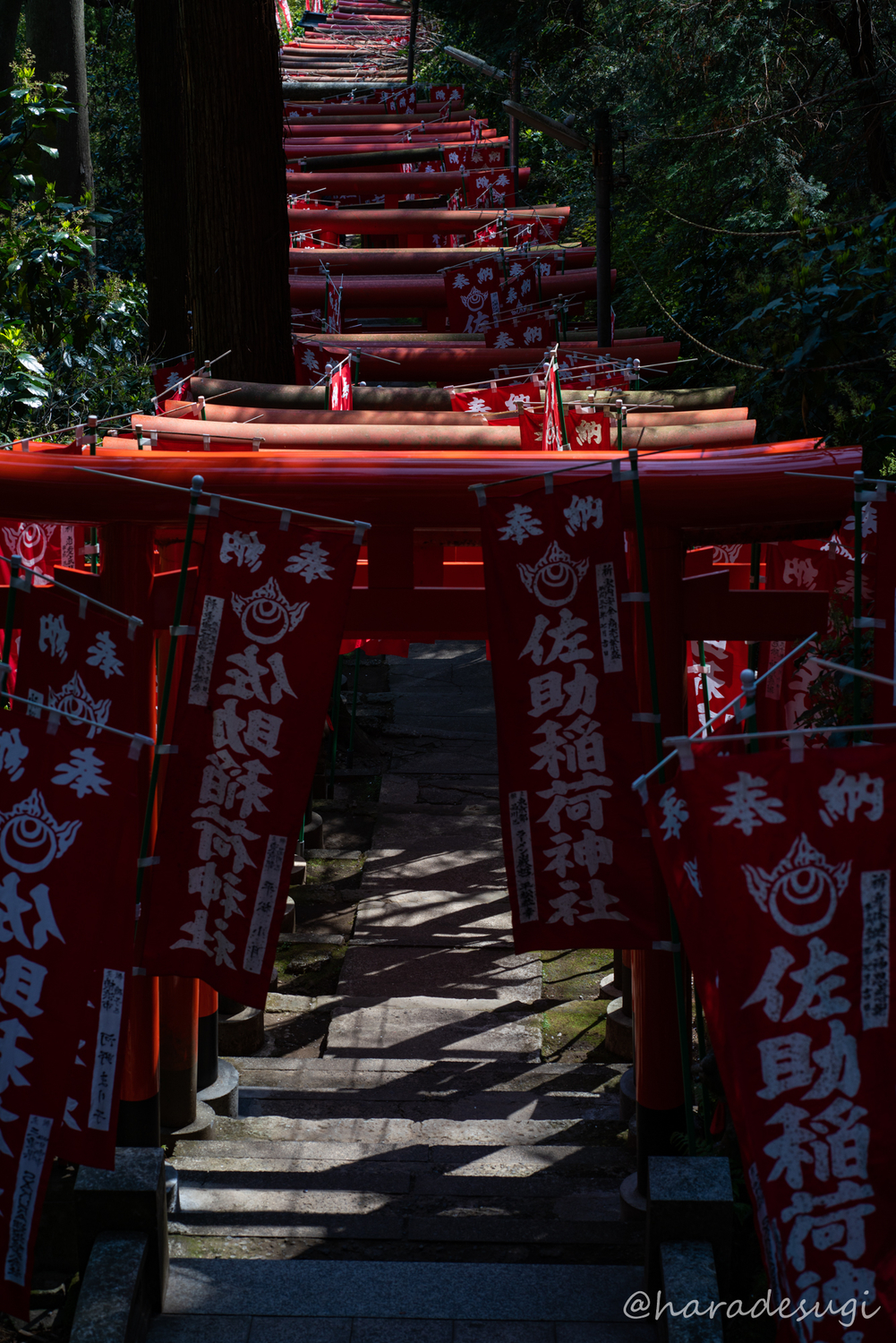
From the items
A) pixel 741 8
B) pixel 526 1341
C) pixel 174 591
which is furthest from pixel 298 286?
pixel 526 1341

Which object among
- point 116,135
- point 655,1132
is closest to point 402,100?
point 116,135

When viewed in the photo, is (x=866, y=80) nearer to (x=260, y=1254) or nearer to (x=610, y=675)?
(x=610, y=675)

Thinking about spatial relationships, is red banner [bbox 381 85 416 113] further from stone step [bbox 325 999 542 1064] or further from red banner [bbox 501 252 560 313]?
stone step [bbox 325 999 542 1064]

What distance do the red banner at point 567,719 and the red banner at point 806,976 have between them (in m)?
1.06

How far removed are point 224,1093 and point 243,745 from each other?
263cm

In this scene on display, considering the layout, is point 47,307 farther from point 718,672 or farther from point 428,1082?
point 428,1082

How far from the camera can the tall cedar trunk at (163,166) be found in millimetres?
11500

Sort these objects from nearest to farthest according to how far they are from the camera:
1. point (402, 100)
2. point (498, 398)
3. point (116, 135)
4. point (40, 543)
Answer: point (40, 543) < point (498, 398) < point (116, 135) < point (402, 100)

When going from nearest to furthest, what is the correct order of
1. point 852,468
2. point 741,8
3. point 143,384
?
point 852,468 < point 143,384 < point 741,8

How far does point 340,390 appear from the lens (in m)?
7.31

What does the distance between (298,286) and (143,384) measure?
3.05 meters

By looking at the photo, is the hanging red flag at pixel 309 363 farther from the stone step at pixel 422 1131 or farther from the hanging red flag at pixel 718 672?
the stone step at pixel 422 1131

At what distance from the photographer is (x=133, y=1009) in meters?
4.99

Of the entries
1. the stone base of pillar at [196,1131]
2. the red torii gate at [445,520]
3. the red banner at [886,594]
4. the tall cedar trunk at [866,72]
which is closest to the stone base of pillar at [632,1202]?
the red torii gate at [445,520]
